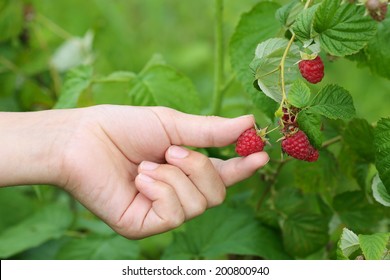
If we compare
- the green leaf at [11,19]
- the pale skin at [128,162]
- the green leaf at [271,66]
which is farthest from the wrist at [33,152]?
the green leaf at [11,19]

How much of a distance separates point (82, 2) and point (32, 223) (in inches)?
29.5

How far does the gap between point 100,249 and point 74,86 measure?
16.0 inches

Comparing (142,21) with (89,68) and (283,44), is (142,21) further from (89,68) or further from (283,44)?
(283,44)

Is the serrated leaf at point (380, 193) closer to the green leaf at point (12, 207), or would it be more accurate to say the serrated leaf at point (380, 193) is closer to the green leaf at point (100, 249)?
the green leaf at point (100, 249)

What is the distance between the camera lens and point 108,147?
4.30 ft

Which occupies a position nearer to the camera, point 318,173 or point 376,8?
point 376,8

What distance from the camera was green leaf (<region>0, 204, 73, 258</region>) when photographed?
1755mm

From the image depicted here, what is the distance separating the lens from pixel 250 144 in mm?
1173

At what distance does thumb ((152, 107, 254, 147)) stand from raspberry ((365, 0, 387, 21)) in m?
0.29

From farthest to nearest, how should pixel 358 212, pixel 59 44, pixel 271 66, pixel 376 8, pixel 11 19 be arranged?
pixel 59 44 → pixel 11 19 → pixel 358 212 → pixel 271 66 → pixel 376 8

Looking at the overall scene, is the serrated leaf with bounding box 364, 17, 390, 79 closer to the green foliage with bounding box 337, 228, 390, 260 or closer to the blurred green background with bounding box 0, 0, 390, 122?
the green foliage with bounding box 337, 228, 390, 260

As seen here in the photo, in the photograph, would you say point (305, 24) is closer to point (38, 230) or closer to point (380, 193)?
point (380, 193)

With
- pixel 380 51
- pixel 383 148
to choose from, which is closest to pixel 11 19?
pixel 380 51

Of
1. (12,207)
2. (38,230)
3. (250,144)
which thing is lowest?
(12,207)
